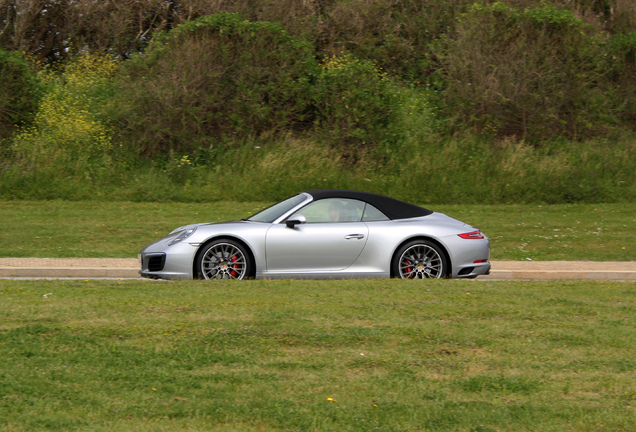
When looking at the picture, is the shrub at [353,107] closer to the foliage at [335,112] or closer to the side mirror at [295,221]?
the foliage at [335,112]

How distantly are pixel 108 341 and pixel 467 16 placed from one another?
901 inches

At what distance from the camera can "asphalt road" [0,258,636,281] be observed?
407 inches

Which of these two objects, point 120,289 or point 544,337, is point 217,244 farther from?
point 544,337

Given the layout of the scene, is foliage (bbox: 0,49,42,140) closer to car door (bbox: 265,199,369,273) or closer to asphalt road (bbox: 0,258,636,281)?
asphalt road (bbox: 0,258,636,281)

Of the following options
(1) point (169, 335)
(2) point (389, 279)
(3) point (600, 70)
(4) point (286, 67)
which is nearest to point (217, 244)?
(2) point (389, 279)

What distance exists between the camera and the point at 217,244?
9.15m

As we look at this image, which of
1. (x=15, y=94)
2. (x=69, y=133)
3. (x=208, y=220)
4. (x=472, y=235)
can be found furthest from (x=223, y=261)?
(x=15, y=94)

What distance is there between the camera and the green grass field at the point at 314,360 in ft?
13.7

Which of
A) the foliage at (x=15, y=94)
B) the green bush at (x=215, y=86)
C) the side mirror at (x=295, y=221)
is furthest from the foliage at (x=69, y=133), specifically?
the side mirror at (x=295, y=221)

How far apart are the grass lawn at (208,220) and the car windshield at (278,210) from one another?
342cm

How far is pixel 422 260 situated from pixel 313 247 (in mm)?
1405

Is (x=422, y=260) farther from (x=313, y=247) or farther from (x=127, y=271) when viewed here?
(x=127, y=271)

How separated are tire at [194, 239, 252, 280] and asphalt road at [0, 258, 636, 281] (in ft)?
5.20

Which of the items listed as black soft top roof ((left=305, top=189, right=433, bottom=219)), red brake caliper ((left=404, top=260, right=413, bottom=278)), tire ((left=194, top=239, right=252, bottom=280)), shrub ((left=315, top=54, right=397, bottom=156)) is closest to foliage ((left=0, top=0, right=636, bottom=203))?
shrub ((left=315, top=54, right=397, bottom=156))
